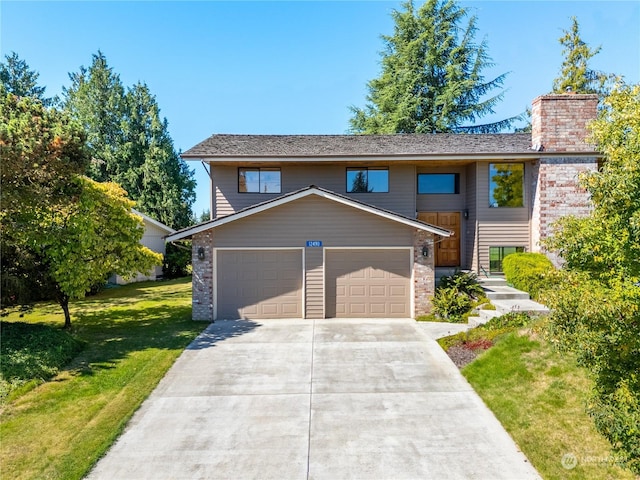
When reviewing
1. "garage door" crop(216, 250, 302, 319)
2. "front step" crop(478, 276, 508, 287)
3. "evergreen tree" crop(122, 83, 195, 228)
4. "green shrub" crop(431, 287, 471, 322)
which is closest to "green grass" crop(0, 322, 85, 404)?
"garage door" crop(216, 250, 302, 319)

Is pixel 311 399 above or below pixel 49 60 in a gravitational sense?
below

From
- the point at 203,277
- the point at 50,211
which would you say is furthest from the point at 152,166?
the point at 50,211

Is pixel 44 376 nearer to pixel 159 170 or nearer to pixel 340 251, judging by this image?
pixel 340 251

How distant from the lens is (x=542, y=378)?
21.9 feet

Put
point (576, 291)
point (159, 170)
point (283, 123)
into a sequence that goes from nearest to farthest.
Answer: point (576, 291) → point (159, 170) → point (283, 123)

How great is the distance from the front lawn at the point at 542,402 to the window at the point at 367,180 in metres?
7.63

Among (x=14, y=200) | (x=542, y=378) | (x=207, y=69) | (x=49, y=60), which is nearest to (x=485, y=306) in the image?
(x=542, y=378)

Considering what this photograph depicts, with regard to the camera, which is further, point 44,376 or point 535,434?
point 44,376

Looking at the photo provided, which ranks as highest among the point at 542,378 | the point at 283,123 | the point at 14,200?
the point at 283,123

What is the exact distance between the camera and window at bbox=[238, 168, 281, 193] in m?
14.5

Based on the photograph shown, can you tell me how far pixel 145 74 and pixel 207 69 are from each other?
59.2 ft

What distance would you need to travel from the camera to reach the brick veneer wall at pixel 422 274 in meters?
12.0

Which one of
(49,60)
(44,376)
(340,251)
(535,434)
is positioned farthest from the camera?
(49,60)

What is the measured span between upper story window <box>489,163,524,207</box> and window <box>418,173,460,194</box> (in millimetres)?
1516
